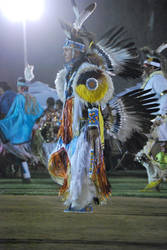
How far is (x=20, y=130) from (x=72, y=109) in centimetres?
310

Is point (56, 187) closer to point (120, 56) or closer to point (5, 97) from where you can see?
point (5, 97)

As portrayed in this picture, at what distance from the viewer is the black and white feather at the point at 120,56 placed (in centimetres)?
454

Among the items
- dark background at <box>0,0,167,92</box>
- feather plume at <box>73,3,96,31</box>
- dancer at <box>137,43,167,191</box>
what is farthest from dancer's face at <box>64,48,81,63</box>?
dark background at <box>0,0,167,92</box>

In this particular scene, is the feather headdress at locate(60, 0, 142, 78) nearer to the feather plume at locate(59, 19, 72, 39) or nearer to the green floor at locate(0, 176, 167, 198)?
the feather plume at locate(59, 19, 72, 39)

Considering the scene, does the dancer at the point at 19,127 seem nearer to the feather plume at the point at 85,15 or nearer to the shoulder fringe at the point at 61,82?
the shoulder fringe at the point at 61,82

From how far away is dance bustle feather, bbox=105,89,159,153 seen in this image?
4164 millimetres

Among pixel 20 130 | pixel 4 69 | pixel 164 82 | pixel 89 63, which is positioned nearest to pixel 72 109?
pixel 89 63

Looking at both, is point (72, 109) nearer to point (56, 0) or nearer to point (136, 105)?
point (136, 105)

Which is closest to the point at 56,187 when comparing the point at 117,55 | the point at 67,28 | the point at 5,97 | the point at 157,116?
the point at 157,116

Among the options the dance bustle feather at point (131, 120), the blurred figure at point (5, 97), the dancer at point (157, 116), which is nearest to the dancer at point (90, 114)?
the dance bustle feather at point (131, 120)

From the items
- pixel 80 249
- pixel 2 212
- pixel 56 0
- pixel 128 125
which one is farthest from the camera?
pixel 56 0

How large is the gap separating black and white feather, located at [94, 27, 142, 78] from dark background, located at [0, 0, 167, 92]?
8.15 feet

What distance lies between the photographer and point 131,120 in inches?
167

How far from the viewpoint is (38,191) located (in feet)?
18.8
